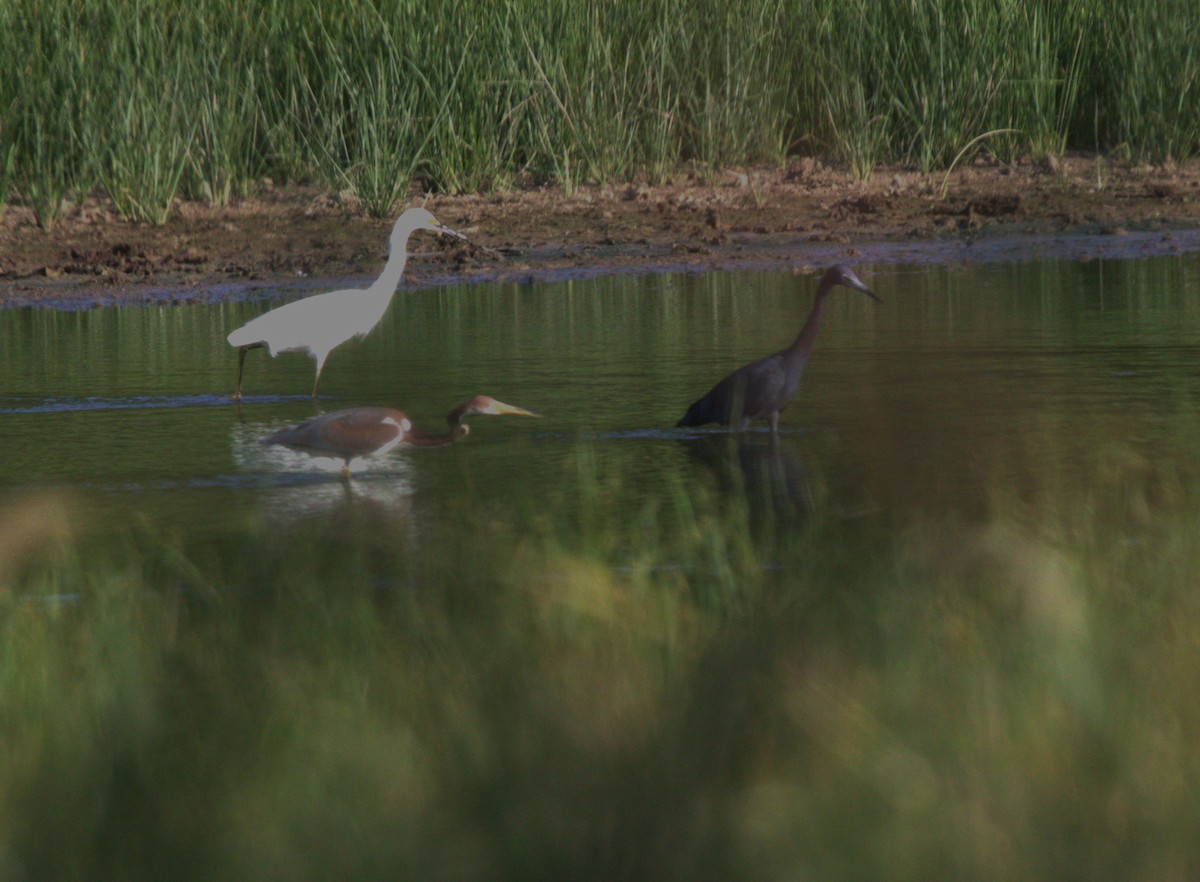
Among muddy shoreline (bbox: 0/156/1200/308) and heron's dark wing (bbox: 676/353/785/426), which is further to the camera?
muddy shoreline (bbox: 0/156/1200/308)

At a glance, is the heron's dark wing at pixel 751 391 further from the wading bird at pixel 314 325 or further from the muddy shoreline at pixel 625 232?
the muddy shoreline at pixel 625 232

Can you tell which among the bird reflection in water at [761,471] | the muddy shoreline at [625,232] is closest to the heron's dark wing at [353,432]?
the bird reflection in water at [761,471]

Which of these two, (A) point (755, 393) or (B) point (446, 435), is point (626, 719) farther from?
(A) point (755, 393)

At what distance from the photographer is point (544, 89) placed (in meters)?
16.2

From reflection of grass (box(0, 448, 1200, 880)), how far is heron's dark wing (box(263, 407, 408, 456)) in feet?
4.69

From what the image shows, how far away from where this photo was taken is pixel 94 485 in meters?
6.47

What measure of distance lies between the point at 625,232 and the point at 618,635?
11.4 m

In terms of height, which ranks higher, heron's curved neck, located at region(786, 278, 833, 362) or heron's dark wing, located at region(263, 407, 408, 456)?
heron's curved neck, located at region(786, 278, 833, 362)

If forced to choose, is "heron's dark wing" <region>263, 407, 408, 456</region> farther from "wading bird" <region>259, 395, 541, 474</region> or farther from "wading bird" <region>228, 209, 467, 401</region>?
"wading bird" <region>228, 209, 467, 401</region>

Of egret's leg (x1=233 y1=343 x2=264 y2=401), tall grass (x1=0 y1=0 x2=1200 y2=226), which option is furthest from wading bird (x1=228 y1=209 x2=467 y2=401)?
tall grass (x1=0 y1=0 x2=1200 y2=226)

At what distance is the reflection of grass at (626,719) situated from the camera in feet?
9.63

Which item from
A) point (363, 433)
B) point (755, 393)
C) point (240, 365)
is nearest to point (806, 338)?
point (755, 393)

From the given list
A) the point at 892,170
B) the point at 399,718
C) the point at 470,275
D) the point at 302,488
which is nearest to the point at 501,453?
the point at 302,488

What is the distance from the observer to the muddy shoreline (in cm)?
1405
